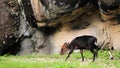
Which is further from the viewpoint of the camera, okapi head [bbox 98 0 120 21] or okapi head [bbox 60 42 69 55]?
okapi head [bbox 60 42 69 55]

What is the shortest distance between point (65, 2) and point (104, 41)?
2600 millimetres

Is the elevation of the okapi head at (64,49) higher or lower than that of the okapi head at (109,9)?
lower

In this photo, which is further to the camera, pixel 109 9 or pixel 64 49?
pixel 64 49

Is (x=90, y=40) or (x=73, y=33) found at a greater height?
(x=90, y=40)

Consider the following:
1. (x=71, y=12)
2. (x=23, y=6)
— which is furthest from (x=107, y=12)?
(x=23, y=6)

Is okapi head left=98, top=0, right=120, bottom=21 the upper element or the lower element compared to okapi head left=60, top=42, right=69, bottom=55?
upper

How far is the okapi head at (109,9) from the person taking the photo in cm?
1419

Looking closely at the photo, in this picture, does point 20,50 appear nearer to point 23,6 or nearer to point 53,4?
point 23,6

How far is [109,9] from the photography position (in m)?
14.5

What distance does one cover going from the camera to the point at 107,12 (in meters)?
14.8

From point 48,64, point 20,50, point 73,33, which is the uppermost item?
point 48,64

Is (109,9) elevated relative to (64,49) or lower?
elevated

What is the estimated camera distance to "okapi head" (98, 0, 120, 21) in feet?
46.5

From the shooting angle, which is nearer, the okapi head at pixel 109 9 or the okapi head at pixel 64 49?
the okapi head at pixel 109 9
